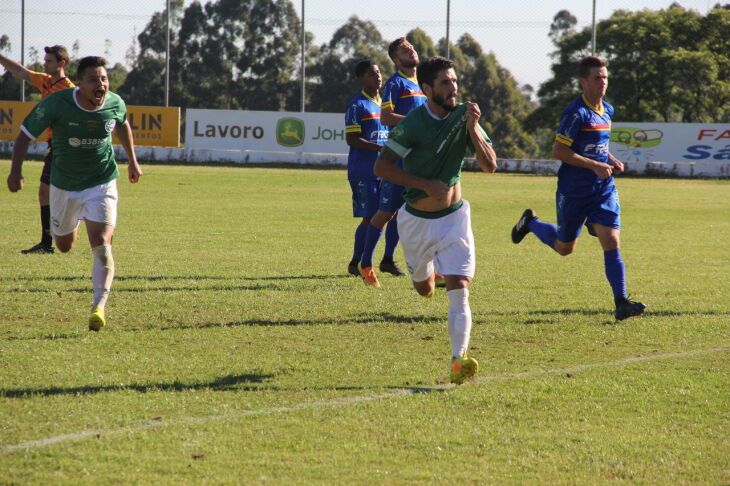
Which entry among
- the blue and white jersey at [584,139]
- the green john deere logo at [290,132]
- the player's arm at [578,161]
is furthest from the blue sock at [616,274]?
the green john deere logo at [290,132]

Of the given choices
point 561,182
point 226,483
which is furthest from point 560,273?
point 226,483

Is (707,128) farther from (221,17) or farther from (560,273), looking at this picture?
(221,17)

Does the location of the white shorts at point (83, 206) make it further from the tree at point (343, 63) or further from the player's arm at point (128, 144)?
the tree at point (343, 63)

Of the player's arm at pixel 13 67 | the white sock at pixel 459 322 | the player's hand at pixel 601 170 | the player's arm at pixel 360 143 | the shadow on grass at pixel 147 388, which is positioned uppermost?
the player's arm at pixel 13 67

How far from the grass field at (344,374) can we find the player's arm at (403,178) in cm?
118

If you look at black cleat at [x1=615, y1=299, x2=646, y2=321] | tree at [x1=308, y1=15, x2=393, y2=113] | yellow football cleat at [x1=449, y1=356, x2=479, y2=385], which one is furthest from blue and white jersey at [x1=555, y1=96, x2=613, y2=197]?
tree at [x1=308, y1=15, x2=393, y2=113]

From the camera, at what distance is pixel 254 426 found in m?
5.59

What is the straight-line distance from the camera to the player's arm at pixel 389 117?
1044 cm

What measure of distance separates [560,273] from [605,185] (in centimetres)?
337

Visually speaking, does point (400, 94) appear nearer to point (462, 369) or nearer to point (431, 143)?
point (431, 143)

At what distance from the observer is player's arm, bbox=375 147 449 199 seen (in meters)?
6.71

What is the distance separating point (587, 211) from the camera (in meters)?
9.27

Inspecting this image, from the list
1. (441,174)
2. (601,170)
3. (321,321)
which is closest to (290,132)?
(321,321)

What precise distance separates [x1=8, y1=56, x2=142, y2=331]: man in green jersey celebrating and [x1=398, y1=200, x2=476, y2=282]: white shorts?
2552mm
